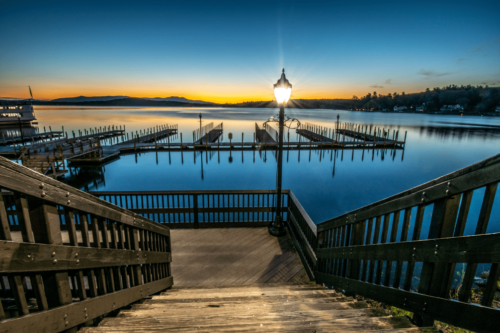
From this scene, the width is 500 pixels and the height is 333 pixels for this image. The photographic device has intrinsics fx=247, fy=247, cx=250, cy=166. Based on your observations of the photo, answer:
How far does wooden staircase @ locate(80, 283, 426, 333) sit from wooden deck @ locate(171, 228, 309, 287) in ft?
5.26

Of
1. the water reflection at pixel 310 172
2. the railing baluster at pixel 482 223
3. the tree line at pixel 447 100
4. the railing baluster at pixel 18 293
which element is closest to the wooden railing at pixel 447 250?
the railing baluster at pixel 482 223

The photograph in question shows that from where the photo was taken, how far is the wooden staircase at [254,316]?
6.75 ft

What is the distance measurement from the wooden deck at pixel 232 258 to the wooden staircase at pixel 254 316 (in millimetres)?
1603

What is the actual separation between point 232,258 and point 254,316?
3027mm

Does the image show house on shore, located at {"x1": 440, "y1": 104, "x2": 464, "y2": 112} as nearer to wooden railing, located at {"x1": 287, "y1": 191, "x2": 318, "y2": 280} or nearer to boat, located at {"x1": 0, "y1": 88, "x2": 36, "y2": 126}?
wooden railing, located at {"x1": 287, "y1": 191, "x2": 318, "y2": 280}

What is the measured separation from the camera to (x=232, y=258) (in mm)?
5434

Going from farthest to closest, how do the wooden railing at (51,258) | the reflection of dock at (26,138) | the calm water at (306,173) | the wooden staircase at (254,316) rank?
the reflection of dock at (26,138), the calm water at (306,173), the wooden staircase at (254,316), the wooden railing at (51,258)

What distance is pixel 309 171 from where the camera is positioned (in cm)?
2434

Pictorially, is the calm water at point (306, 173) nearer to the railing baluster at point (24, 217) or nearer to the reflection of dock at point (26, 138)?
the railing baluster at point (24, 217)

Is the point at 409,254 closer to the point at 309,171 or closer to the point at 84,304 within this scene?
the point at 84,304

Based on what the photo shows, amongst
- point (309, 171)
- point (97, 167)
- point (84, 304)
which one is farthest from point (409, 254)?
point (97, 167)

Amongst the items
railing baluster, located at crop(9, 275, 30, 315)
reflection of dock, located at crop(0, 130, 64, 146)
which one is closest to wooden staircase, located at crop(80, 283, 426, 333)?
railing baluster, located at crop(9, 275, 30, 315)

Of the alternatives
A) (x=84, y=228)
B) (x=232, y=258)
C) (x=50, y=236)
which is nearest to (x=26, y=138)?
(x=232, y=258)

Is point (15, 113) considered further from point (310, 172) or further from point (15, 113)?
point (310, 172)
